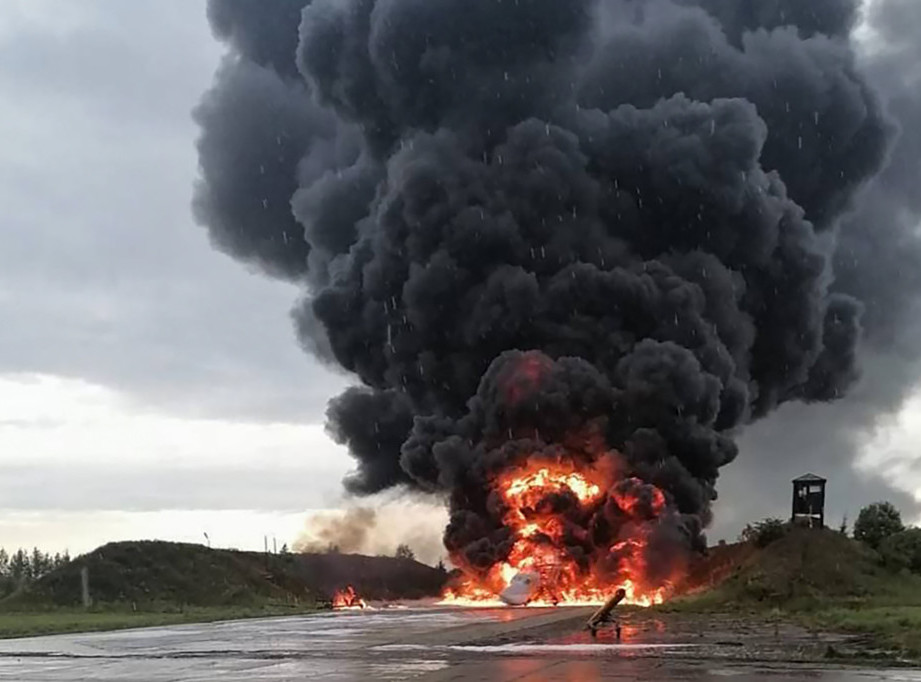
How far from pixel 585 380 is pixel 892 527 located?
24.5 meters

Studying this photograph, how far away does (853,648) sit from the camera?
31.7 metres

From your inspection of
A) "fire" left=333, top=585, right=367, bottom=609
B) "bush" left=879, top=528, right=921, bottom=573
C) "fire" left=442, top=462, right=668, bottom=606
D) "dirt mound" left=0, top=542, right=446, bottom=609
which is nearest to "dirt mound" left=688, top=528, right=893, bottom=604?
"bush" left=879, top=528, right=921, bottom=573

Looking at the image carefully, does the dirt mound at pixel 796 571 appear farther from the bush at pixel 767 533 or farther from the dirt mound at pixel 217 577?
the dirt mound at pixel 217 577

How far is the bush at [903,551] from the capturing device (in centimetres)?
6862

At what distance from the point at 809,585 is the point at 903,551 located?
32.1 feet

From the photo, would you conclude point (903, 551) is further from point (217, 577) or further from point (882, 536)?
point (217, 577)

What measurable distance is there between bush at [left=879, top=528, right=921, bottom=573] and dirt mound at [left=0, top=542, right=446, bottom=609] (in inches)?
1443

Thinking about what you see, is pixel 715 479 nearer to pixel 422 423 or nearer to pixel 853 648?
pixel 422 423

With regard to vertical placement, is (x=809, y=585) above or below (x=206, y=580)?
above

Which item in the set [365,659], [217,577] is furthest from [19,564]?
[365,659]

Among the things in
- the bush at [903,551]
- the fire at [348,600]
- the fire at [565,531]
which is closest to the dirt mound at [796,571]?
the bush at [903,551]

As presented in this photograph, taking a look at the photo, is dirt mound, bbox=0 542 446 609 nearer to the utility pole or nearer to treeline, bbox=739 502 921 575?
the utility pole

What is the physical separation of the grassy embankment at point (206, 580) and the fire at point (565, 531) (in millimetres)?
17617

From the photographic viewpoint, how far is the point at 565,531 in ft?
241
